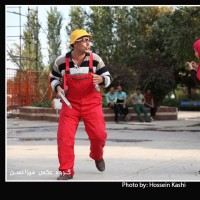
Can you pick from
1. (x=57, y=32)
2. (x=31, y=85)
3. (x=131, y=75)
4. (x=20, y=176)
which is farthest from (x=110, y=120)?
(x=20, y=176)

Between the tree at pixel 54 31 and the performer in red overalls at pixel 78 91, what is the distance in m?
28.2

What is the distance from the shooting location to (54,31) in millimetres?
37250

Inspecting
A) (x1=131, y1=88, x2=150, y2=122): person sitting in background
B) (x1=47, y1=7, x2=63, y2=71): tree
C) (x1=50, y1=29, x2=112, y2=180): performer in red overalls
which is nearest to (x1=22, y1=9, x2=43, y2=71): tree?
(x1=47, y1=7, x2=63, y2=71): tree

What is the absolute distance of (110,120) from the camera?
24.3 metres

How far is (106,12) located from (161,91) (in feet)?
41.7

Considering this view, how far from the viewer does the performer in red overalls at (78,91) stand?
26.3ft

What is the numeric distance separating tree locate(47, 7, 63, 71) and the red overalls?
28191 millimetres

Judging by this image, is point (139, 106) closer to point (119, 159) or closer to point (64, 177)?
point (119, 159)

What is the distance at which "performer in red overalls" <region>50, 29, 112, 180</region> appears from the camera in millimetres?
8023

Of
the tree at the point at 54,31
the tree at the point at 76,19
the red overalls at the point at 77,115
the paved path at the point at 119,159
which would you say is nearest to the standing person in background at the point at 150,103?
the paved path at the point at 119,159

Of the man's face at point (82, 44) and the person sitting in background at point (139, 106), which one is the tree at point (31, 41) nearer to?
the person sitting in background at point (139, 106)

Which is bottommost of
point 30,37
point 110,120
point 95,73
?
point 110,120

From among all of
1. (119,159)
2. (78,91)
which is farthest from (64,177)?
(119,159)
